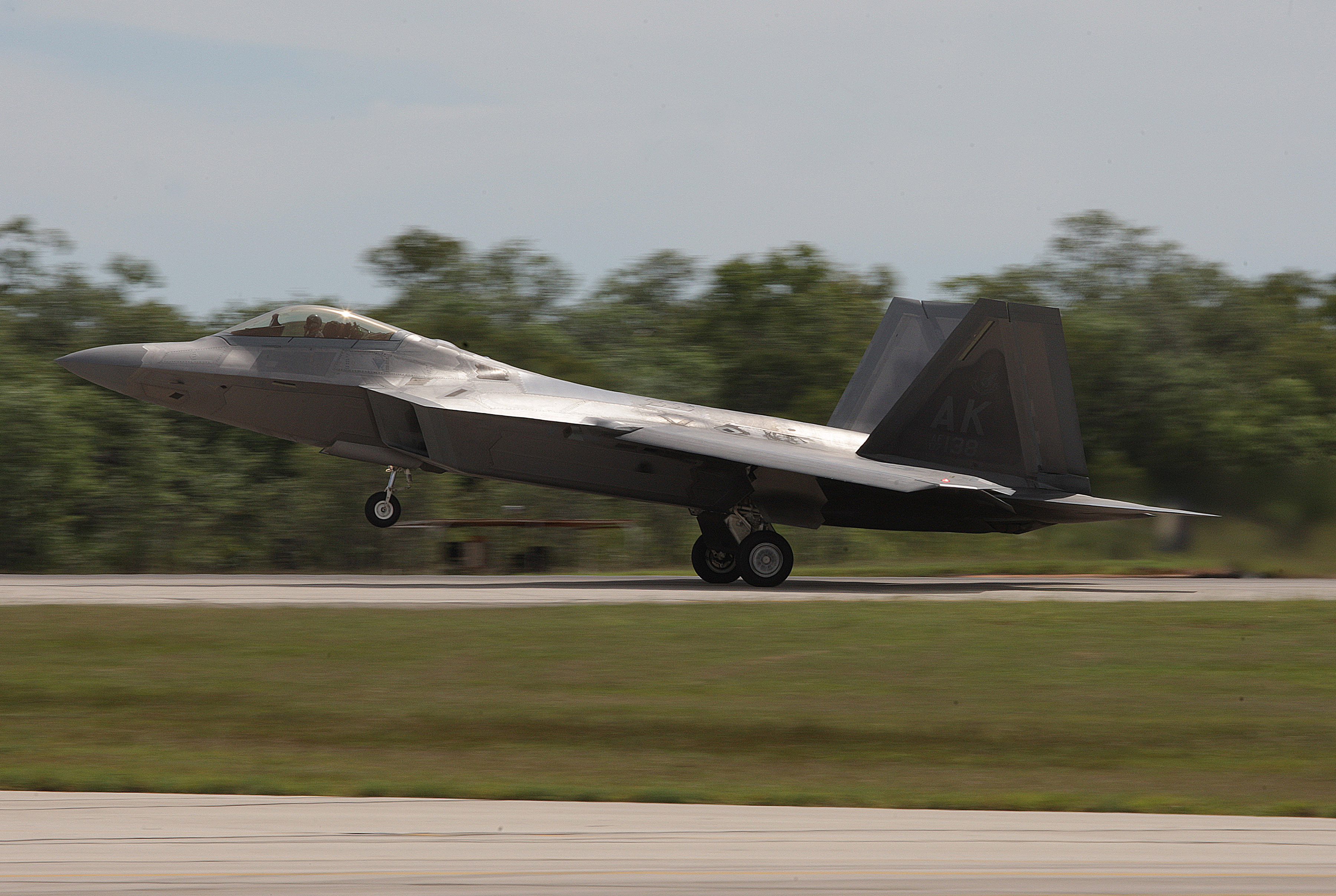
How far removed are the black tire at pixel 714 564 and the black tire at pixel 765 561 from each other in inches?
36.7

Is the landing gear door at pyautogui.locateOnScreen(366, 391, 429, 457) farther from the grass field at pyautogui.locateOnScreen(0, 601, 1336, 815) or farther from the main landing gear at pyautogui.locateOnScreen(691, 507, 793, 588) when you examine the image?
the grass field at pyautogui.locateOnScreen(0, 601, 1336, 815)

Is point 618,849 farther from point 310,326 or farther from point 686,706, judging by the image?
point 310,326

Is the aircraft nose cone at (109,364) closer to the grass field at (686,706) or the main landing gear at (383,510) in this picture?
the main landing gear at (383,510)

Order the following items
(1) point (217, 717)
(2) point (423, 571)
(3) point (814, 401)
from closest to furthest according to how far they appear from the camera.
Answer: (1) point (217, 717) < (2) point (423, 571) < (3) point (814, 401)

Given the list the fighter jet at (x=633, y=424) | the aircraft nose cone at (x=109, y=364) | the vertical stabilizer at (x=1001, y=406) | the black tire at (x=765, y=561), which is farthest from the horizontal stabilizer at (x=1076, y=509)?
the aircraft nose cone at (x=109, y=364)

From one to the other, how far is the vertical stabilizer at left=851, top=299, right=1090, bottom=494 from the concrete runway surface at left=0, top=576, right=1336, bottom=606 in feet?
6.79

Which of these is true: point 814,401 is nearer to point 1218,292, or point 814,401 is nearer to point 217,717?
point 1218,292

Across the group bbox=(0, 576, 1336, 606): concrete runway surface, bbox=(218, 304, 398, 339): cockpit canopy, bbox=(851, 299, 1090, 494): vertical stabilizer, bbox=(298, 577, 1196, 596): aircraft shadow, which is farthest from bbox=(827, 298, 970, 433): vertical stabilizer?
bbox=(218, 304, 398, 339): cockpit canopy

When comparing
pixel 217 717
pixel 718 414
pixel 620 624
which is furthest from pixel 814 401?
pixel 217 717

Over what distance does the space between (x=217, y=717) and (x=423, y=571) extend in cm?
1956

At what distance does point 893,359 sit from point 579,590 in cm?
891

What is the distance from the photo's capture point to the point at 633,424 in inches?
824

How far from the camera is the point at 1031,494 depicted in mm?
21188

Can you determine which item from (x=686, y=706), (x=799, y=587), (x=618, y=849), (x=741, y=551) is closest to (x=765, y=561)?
Result: (x=741, y=551)
